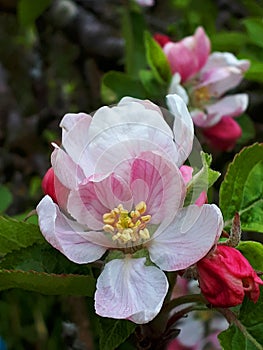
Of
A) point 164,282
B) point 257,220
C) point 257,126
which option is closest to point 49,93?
point 257,126

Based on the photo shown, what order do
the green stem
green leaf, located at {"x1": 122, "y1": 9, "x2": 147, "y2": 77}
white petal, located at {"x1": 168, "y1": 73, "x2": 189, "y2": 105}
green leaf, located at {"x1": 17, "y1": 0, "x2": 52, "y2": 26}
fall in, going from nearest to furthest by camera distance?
the green stem < white petal, located at {"x1": 168, "y1": 73, "x2": 189, "y2": 105} < green leaf, located at {"x1": 122, "y1": 9, "x2": 147, "y2": 77} < green leaf, located at {"x1": 17, "y1": 0, "x2": 52, "y2": 26}

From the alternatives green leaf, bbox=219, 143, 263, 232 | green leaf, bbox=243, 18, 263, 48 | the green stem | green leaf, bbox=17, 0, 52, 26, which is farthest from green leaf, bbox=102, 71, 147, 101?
the green stem

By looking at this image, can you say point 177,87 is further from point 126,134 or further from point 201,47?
point 126,134

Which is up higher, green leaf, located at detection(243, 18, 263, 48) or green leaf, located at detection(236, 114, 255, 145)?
green leaf, located at detection(243, 18, 263, 48)

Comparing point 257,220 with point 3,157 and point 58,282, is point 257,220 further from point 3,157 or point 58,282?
point 3,157

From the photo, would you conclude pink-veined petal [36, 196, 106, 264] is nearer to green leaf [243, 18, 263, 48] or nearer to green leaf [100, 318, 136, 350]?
green leaf [100, 318, 136, 350]

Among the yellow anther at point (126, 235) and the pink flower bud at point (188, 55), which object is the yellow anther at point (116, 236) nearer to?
the yellow anther at point (126, 235)

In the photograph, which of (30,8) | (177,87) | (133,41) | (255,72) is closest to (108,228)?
(177,87)
